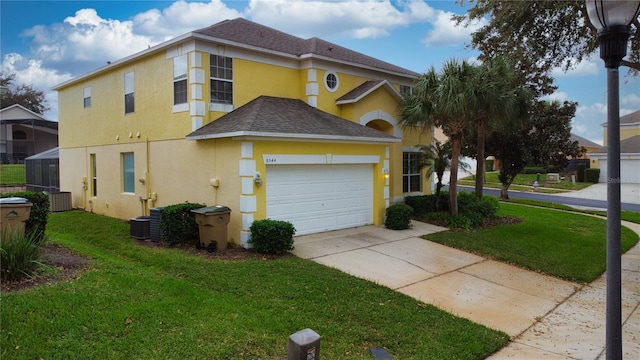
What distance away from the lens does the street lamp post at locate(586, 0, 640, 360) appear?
384 centimetres

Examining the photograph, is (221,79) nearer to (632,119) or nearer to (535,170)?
(535,170)

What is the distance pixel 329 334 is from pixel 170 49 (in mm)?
10475

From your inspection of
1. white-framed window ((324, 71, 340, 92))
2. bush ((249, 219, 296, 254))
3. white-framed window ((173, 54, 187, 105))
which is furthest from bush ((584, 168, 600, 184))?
white-framed window ((173, 54, 187, 105))

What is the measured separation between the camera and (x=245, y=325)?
5.54 meters

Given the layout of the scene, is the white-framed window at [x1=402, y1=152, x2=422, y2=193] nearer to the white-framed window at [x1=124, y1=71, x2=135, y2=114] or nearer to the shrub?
the white-framed window at [x1=124, y1=71, x2=135, y2=114]

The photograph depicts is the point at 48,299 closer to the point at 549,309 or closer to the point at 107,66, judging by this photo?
the point at 549,309

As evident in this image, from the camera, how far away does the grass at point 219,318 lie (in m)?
4.79

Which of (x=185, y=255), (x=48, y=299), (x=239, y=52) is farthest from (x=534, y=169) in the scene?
(x=48, y=299)

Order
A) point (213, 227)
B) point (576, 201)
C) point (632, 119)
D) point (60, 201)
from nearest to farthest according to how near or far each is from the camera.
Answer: point (213, 227), point (60, 201), point (576, 201), point (632, 119)

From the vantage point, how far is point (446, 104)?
42.7 feet

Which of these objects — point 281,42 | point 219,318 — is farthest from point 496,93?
point 219,318

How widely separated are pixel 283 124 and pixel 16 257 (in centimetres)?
671

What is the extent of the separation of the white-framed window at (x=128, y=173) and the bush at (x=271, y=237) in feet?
25.2

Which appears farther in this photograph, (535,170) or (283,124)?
(535,170)
